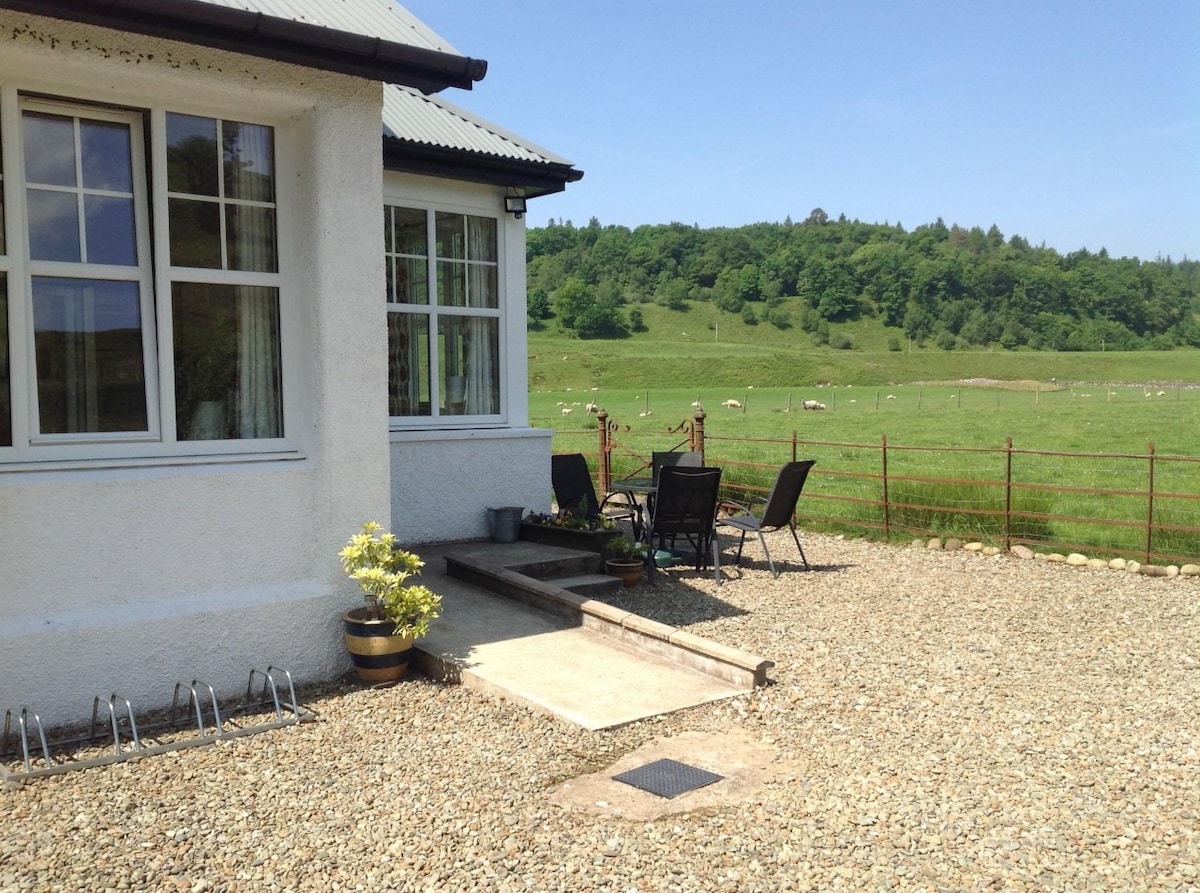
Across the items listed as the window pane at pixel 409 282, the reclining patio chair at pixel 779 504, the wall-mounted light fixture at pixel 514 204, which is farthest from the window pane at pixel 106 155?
the reclining patio chair at pixel 779 504

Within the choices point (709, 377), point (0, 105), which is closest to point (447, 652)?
point (0, 105)

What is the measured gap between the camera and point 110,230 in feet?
17.3

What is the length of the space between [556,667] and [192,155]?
371 cm

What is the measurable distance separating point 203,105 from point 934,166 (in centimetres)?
3150

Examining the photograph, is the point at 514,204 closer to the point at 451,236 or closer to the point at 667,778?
the point at 451,236

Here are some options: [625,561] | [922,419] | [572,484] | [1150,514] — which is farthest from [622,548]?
[922,419]

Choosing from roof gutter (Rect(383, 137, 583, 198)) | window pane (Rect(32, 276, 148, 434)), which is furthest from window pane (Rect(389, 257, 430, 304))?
window pane (Rect(32, 276, 148, 434))

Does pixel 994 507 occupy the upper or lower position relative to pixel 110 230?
lower

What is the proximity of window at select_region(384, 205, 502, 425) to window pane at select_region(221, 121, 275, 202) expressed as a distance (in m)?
3.16

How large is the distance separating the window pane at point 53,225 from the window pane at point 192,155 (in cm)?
54

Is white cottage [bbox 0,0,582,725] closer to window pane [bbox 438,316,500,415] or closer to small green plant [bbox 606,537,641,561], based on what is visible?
small green plant [bbox 606,537,641,561]

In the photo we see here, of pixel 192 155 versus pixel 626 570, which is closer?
pixel 192 155

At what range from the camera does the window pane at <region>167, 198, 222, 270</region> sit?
5.47 m

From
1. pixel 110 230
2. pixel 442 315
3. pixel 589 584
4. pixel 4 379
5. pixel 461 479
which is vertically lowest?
pixel 589 584
